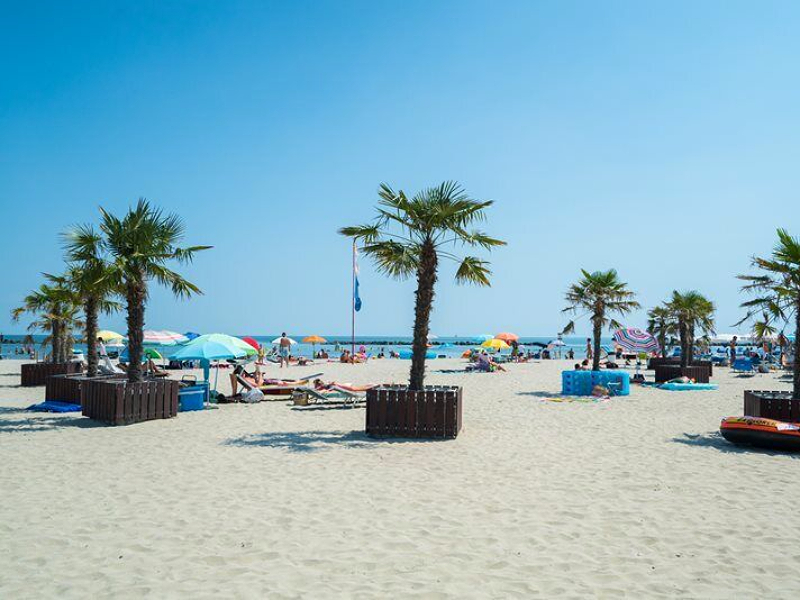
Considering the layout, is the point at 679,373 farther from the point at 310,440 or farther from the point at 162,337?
the point at 162,337

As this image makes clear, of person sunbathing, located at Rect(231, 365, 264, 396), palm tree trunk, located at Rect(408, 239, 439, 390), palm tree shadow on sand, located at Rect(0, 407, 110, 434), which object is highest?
palm tree trunk, located at Rect(408, 239, 439, 390)

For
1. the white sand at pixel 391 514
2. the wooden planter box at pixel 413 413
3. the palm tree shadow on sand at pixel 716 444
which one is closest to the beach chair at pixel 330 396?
the white sand at pixel 391 514

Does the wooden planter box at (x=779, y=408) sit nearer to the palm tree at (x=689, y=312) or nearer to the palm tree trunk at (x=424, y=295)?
the palm tree trunk at (x=424, y=295)

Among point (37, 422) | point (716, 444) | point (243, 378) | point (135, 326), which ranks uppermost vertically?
point (135, 326)

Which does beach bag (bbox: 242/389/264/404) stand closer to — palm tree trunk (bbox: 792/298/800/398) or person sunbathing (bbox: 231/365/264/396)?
person sunbathing (bbox: 231/365/264/396)

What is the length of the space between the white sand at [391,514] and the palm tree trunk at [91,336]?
12.6 ft

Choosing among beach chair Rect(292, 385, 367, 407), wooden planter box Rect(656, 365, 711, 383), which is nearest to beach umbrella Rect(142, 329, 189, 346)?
beach chair Rect(292, 385, 367, 407)

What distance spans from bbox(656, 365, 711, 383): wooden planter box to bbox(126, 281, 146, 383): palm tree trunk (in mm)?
18947

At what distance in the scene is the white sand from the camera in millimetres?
4672

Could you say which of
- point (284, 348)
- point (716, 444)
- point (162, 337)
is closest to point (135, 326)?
point (716, 444)

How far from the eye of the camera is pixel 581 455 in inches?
372

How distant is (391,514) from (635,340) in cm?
3043

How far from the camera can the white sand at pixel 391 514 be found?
184 inches

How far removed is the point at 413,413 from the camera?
11.1 meters
